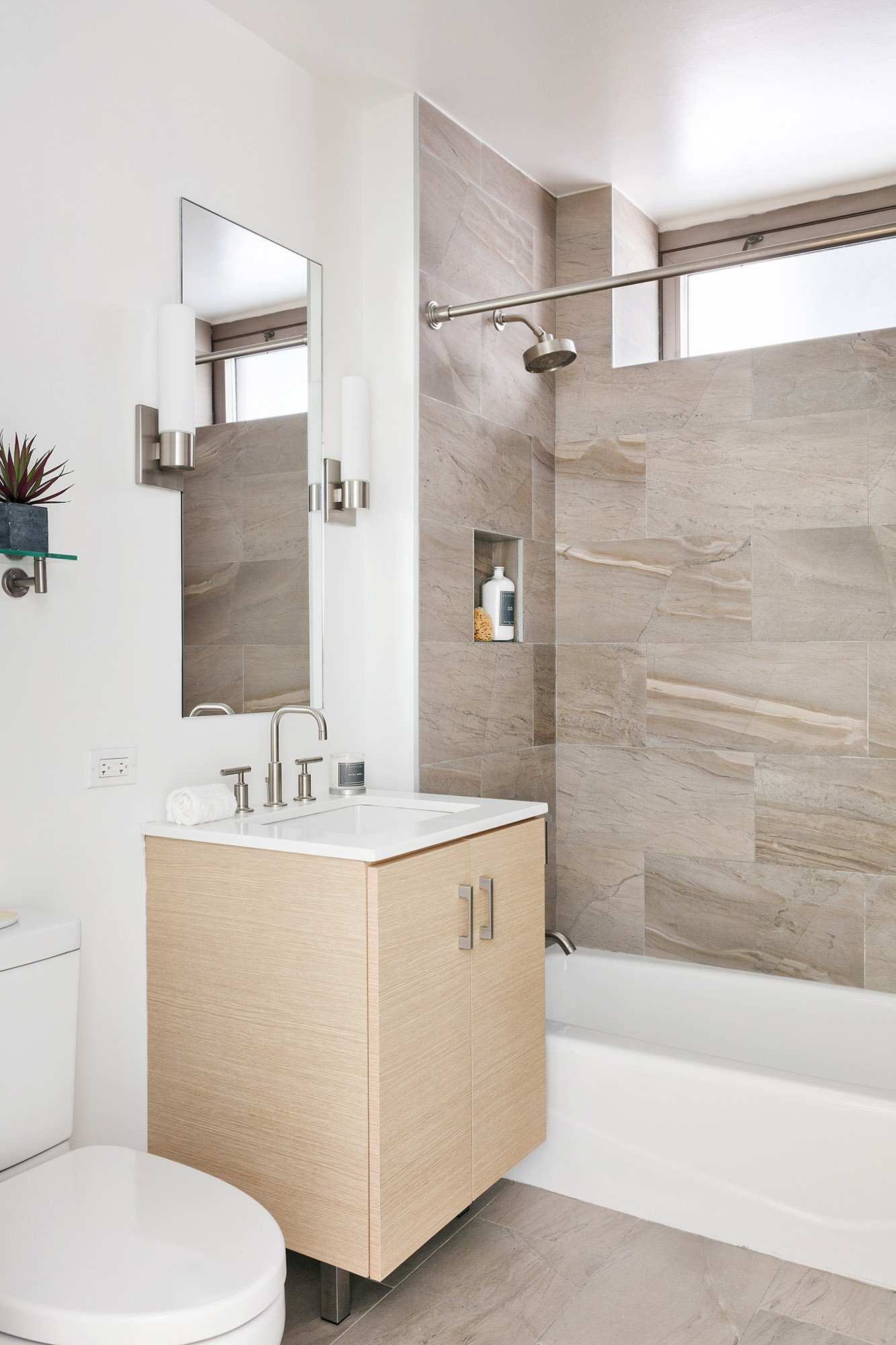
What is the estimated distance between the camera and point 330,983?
1.64 meters

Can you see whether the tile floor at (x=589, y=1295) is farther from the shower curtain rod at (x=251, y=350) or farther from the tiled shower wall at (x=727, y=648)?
the shower curtain rod at (x=251, y=350)

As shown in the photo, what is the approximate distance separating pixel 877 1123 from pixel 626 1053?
1.66 ft

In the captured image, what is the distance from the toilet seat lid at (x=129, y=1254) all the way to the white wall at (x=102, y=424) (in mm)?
405

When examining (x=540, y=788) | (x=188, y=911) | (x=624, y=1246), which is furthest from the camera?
(x=540, y=788)

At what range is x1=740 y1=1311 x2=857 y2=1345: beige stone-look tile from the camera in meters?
1.67

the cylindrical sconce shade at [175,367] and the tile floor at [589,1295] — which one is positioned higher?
the cylindrical sconce shade at [175,367]

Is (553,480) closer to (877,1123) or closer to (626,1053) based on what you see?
(626,1053)

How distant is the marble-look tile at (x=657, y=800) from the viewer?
277 cm

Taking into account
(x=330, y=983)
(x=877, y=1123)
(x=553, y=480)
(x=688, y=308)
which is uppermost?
(x=688, y=308)

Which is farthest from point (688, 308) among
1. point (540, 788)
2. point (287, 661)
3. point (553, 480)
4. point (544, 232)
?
point (287, 661)

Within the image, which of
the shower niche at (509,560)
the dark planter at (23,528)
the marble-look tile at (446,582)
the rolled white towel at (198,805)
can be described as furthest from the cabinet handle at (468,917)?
the shower niche at (509,560)

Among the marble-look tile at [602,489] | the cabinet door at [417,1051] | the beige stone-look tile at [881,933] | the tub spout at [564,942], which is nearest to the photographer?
the cabinet door at [417,1051]

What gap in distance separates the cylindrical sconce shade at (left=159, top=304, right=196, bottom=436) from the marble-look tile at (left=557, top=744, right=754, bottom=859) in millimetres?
1639

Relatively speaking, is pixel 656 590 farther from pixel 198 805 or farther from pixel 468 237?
pixel 198 805
